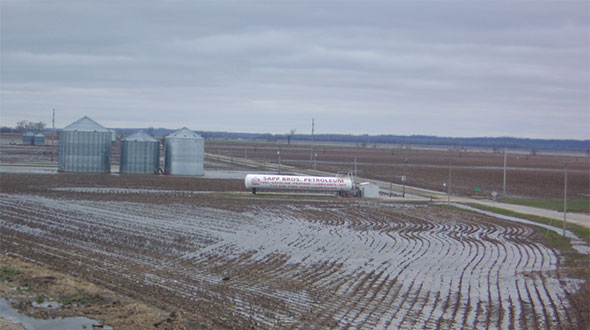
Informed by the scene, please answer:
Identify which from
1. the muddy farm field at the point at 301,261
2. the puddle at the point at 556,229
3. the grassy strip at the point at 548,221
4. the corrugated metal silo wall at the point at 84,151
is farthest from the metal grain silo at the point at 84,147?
the grassy strip at the point at 548,221

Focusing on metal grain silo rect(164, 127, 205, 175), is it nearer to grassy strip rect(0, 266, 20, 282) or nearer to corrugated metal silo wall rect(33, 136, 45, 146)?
grassy strip rect(0, 266, 20, 282)

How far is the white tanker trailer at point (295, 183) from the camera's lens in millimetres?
48781

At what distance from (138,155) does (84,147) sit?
→ 5.40 m

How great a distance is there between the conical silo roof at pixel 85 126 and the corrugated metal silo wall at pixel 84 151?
41 centimetres

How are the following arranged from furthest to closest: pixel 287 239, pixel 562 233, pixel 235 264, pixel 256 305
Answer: pixel 562 233
pixel 287 239
pixel 235 264
pixel 256 305

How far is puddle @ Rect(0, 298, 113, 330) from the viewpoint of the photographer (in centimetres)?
1462

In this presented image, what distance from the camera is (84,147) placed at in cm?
6269

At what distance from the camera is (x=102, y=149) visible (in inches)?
2490

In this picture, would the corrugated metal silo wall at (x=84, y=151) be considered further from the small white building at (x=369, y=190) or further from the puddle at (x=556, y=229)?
the puddle at (x=556, y=229)

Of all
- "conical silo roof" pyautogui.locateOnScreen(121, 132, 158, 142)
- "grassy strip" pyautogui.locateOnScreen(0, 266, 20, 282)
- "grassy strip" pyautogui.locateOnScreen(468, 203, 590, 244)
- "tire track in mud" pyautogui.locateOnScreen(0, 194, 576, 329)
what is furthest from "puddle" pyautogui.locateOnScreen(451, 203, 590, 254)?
"conical silo roof" pyautogui.locateOnScreen(121, 132, 158, 142)

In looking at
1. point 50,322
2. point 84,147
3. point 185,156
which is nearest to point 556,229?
point 50,322

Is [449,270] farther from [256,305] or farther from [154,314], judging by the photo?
[154,314]

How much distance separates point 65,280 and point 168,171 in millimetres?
47533

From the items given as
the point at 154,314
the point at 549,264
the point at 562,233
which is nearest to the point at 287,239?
the point at 549,264
